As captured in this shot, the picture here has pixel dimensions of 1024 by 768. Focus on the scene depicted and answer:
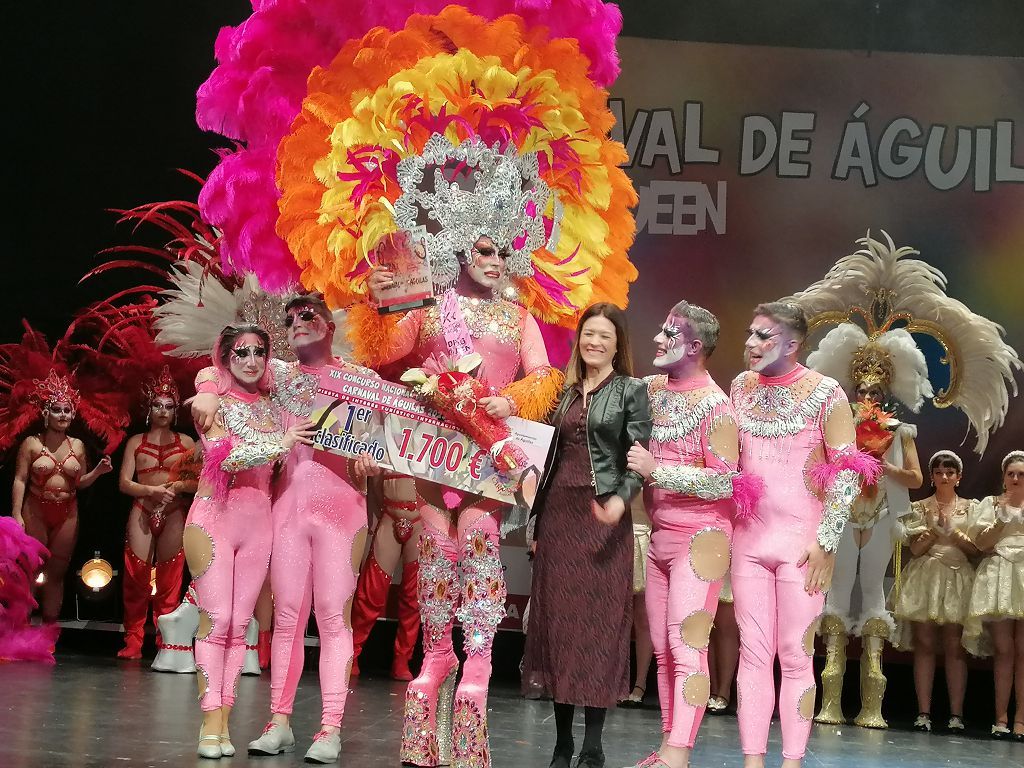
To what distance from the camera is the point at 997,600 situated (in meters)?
6.55

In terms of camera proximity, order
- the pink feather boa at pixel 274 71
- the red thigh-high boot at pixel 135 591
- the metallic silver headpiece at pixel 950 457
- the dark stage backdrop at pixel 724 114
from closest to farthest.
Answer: the pink feather boa at pixel 274 71 → the metallic silver headpiece at pixel 950 457 → the red thigh-high boot at pixel 135 591 → the dark stage backdrop at pixel 724 114

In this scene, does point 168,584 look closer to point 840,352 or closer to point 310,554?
point 310,554

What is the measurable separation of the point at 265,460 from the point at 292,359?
2.99ft

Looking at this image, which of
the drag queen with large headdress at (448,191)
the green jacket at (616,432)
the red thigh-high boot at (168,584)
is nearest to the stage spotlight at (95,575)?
the red thigh-high boot at (168,584)

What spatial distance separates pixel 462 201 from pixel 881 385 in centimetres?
300

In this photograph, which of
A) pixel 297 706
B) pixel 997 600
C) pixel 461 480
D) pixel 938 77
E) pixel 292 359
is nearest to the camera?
pixel 461 480

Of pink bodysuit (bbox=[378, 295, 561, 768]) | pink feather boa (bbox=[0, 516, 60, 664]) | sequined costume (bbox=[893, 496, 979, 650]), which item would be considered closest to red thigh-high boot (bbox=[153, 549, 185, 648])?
pink feather boa (bbox=[0, 516, 60, 664])

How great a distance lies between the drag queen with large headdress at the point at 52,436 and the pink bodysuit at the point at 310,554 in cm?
357

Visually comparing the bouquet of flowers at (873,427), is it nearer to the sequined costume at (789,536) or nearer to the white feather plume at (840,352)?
the white feather plume at (840,352)

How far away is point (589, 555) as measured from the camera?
14.2ft

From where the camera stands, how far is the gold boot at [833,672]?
262 inches

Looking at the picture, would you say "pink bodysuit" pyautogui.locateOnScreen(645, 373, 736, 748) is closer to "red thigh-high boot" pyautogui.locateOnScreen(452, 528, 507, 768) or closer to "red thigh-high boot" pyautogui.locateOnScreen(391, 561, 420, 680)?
"red thigh-high boot" pyautogui.locateOnScreen(452, 528, 507, 768)

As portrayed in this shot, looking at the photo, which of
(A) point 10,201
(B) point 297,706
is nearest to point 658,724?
(B) point 297,706

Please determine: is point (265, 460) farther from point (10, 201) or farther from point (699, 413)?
point (10, 201)
